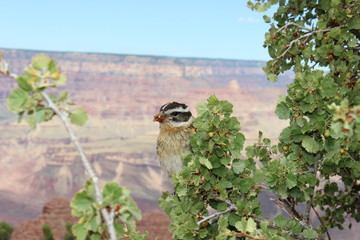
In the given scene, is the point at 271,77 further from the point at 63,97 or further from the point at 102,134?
the point at 102,134

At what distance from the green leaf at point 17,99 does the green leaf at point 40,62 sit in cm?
14

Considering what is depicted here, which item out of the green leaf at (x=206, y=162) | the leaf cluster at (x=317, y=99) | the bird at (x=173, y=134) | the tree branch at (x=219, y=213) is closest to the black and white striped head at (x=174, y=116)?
the bird at (x=173, y=134)

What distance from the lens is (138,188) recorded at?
87.3 m

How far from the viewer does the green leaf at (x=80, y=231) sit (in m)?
2.25

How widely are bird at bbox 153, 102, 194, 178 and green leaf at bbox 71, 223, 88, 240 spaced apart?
11.1 ft

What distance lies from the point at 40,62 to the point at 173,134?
360cm

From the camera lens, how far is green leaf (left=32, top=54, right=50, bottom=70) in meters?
2.17

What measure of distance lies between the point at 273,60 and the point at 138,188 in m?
82.4

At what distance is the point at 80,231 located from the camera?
7.43 feet

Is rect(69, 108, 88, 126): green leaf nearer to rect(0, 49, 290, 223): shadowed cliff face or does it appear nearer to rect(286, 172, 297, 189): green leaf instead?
rect(286, 172, 297, 189): green leaf

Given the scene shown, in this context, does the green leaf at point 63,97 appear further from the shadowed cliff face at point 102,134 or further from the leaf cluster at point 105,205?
the shadowed cliff face at point 102,134

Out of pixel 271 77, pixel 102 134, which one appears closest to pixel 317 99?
pixel 271 77

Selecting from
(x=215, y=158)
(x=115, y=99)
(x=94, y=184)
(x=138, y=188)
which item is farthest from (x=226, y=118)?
(x=115, y=99)

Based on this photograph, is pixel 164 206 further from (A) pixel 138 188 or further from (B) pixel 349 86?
(A) pixel 138 188
